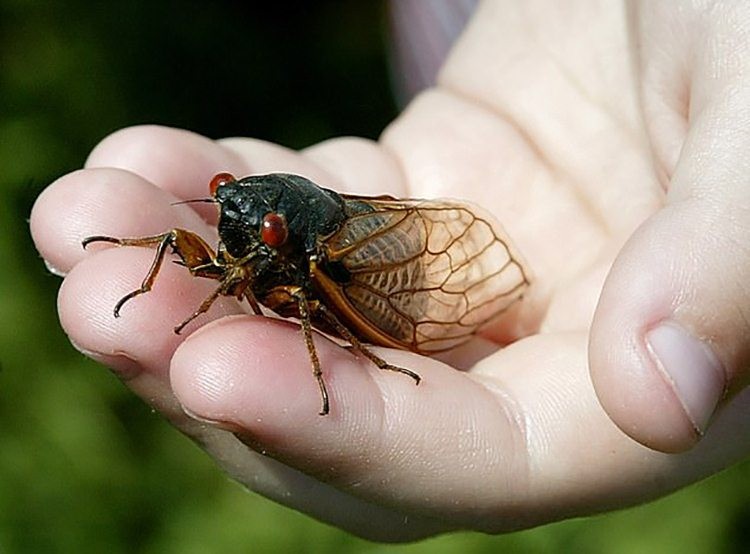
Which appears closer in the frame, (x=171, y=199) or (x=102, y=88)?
(x=171, y=199)

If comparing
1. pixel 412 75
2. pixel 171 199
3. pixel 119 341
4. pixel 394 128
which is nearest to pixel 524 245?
pixel 394 128

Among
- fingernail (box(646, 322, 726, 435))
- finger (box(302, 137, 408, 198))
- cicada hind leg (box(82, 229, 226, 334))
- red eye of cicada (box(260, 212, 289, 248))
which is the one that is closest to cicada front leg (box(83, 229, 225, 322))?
cicada hind leg (box(82, 229, 226, 334))

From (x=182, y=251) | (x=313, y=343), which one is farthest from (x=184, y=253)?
(x=313, y=343)

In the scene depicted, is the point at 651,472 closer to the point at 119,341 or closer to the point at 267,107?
the point at 119,341

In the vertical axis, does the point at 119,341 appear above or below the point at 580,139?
below

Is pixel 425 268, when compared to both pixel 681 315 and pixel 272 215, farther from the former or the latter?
pixel 681 315
